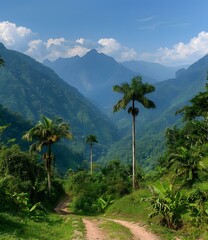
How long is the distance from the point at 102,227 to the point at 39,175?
2011cm

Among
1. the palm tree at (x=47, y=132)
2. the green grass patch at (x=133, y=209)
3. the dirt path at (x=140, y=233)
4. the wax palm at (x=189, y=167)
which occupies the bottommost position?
the green grass patch at (x=133, y=209)

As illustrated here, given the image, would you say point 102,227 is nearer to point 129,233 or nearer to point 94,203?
point 129,233

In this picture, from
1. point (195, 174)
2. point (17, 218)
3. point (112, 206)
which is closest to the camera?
point (17, 218)

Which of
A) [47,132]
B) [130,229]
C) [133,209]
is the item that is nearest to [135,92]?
[47,132]

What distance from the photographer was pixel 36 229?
73.3 ft

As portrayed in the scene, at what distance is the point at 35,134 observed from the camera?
1462 inches

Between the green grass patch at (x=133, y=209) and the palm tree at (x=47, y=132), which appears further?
the palm tree at (x=47, y=132)

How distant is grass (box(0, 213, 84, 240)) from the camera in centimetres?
1932

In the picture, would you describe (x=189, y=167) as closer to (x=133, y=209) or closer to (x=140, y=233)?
(x=133, y=209)

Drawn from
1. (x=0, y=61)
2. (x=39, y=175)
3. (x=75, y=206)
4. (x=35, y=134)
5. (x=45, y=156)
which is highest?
(x=0, y=61)

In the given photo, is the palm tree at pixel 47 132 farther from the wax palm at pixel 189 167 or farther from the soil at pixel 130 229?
the soil at pixel 130 229

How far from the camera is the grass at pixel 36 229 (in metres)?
19.3

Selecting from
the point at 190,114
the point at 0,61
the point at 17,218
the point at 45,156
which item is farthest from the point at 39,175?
the point at 190,114

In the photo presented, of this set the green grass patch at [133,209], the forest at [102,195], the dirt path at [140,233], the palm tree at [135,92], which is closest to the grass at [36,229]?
the forest at [102,195]
